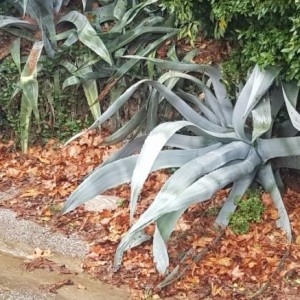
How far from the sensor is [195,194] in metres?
3.36

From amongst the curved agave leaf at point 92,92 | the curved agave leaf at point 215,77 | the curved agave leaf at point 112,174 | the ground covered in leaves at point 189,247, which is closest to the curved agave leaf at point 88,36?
the curved agave leaf at point 92,92

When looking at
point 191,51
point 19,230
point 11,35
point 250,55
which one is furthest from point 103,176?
point 11,35

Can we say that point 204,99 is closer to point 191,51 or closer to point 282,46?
point 191,51

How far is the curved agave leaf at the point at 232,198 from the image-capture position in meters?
Answer: 3.94

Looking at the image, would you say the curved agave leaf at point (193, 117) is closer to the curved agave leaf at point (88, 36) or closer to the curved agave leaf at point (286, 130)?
the curved agave leaf at point (286, 130)

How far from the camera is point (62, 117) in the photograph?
5.44 metres

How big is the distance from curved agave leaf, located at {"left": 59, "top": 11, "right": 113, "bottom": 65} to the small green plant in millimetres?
1639

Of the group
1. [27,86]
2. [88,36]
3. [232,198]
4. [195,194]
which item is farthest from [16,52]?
[195,194]

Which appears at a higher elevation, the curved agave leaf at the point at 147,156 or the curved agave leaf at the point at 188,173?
the curved agave leaf at the point at 147,156

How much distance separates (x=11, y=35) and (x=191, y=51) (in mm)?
1694

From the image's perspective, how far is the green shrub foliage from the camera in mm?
3578

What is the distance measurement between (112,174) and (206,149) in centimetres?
63

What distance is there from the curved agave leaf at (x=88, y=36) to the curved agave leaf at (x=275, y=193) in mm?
1552

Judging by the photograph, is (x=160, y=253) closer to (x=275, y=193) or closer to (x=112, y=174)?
(x=112, y=174)
